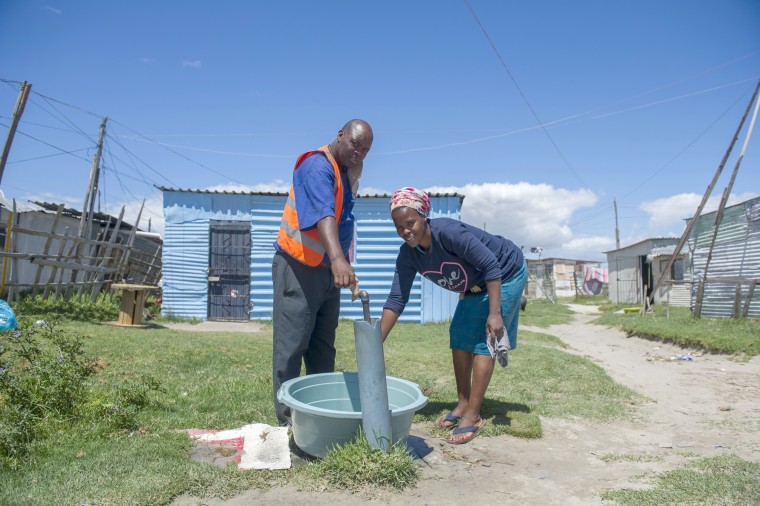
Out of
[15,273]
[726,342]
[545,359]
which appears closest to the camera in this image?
[545,359]

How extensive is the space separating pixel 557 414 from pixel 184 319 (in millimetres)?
9440

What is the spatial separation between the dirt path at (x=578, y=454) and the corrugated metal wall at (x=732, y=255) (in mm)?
8152

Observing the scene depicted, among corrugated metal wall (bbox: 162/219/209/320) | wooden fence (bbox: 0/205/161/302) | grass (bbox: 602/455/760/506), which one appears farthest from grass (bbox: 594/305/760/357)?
wooden fence (bbox: 0/205/161/302)

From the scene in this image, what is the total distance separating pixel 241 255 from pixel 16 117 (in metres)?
4.89

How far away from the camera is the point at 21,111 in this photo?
9180 millimetres

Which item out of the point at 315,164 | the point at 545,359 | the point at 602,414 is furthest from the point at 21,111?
the point at 602,414

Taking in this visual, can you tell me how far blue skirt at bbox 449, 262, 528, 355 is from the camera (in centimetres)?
335

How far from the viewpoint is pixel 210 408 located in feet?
11.7

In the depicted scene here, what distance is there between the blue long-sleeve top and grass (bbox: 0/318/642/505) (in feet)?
3.13

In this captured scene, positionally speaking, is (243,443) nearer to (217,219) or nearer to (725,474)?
(725,474)

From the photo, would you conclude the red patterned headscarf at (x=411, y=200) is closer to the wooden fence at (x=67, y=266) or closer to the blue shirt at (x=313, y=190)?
the blue shirt at (x=313, y=190)

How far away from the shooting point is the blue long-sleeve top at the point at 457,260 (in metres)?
3.10

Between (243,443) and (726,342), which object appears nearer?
(243,443)

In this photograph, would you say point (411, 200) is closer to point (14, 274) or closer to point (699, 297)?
point (14, 274)
